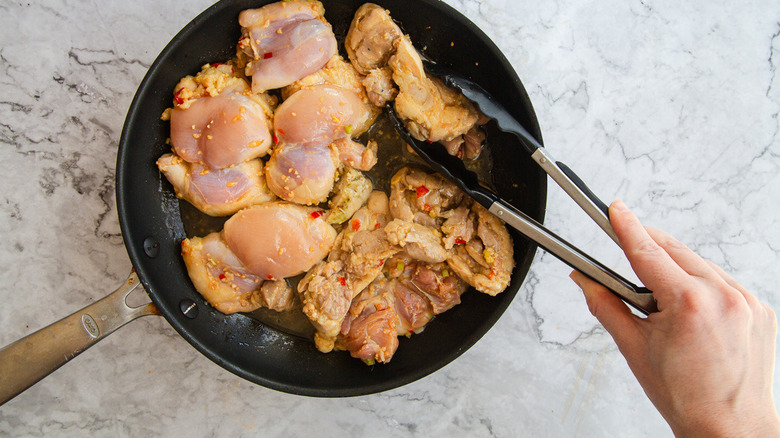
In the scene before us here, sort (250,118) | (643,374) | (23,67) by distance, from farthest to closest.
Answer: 1. (23,67)
2. (250,118)
3. (643,374)

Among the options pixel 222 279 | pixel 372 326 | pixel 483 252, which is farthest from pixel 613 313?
pixel 222 279

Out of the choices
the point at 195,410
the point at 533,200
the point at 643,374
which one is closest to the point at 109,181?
the point at 195,410

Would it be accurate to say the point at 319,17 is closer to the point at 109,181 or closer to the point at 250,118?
the point at 250,118

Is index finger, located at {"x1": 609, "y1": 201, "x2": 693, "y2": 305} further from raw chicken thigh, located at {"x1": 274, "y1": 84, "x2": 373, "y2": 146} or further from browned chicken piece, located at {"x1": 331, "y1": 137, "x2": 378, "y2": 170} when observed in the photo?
raw chicken thigh, located at {"x1": 274, "y1": 84, "x2": 373, "y2": 146}

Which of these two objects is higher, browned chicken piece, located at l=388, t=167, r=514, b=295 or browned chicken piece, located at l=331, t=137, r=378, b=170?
browned chicken piece, located at l=331, t=137, r=378, b=170

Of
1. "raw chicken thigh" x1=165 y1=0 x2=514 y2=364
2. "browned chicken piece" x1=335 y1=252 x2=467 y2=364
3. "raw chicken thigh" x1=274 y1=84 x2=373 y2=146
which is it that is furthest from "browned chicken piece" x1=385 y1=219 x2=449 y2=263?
"raw chicken thigh" x1=274 y1=84 x2=373 y2=146

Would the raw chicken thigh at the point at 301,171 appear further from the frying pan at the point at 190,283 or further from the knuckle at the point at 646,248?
the knuckle at the point at 646,248

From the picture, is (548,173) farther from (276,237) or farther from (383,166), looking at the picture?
(276,237)
